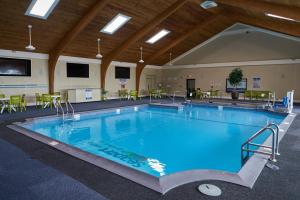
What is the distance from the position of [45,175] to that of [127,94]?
436 inches

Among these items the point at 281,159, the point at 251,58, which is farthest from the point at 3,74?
the point at 251,58

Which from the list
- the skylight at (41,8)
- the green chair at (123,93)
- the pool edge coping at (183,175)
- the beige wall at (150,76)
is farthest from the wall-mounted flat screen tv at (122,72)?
the pool edge coping at (183,175)

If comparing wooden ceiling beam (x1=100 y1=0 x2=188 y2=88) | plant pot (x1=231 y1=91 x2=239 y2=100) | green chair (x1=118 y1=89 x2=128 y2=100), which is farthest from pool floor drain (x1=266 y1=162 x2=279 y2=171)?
green chair (x1=118 y1=89 x2=128 y2=100)

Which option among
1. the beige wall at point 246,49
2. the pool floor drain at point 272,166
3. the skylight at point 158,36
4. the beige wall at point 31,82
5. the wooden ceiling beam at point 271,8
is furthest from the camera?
the beige wall at point 246,49

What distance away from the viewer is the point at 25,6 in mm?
6617

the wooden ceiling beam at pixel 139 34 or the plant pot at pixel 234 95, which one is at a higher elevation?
the wooden ceiling beam at pixel 139 34

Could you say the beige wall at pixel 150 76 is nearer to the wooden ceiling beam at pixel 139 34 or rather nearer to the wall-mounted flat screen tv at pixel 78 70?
the wooden ceiling beam at pixel 139 34

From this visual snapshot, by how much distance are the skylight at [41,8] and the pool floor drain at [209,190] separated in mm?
7249

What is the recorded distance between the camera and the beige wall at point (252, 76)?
37.8 ft

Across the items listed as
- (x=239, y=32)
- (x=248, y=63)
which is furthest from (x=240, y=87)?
(x=239, y=32)

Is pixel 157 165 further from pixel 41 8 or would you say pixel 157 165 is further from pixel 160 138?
pixel 41 8

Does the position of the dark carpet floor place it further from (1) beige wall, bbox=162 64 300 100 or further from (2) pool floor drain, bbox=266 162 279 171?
(1) beige wall, bbox=162 64 300 100

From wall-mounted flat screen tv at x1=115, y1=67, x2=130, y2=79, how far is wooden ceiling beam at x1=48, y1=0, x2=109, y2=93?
438 centimetres

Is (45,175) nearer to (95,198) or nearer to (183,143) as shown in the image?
(95,198)
